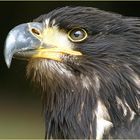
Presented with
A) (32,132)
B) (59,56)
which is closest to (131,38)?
(59,56)

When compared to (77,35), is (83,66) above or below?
below

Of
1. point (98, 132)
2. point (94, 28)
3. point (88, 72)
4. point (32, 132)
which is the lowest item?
point (32, 132)

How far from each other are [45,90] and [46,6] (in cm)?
501

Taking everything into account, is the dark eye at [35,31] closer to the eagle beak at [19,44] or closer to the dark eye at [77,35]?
the eagle beak at [19,44]

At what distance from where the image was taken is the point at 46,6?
857 cm

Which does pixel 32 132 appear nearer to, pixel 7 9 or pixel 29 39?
pixel 7 9

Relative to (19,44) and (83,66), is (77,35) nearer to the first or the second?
(83,66)

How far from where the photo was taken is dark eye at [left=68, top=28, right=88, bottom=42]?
11.6 feet

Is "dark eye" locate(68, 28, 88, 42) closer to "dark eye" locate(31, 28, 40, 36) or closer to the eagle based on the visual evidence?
the eagle

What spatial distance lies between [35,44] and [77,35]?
0.23m

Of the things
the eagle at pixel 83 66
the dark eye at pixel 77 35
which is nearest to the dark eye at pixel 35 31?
the eagle at pixel 83 66

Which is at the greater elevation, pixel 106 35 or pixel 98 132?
pixel 106 35

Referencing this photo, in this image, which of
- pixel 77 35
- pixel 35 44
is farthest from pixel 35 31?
pixel 77 35

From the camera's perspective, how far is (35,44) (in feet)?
11.7
